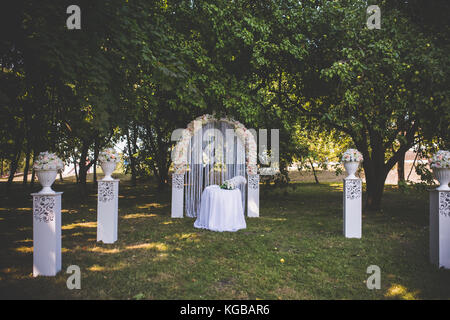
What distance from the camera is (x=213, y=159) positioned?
857 centimetres

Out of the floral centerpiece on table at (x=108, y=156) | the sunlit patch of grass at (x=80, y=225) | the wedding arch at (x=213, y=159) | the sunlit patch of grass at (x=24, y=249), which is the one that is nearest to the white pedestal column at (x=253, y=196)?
the wedding arch at (x=213, y=159)

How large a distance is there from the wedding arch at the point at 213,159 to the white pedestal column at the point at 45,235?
450 centimetres

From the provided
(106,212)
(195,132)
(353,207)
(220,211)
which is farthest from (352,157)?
(106,212)

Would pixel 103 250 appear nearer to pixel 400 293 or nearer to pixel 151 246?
pixel 151 246

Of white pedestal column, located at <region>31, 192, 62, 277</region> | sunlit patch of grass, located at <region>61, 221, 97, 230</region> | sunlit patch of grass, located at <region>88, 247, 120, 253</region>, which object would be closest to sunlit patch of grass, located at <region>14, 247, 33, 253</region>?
sunlit patch of grass, located at <region>88, 247, 120, 253</region>

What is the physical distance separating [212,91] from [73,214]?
19.0ft

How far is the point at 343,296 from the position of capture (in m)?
3.38

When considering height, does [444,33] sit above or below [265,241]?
above

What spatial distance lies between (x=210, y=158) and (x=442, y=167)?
18.9 ft

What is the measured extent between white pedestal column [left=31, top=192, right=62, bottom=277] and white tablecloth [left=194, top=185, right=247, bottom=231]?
140 inches

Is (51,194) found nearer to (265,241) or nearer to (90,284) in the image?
(90,284)

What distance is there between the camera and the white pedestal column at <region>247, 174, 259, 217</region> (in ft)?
28.0
